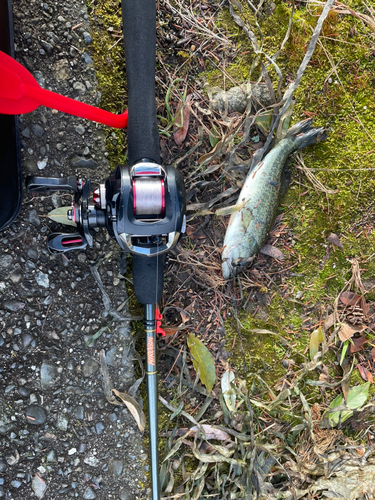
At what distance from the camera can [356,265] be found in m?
2.19

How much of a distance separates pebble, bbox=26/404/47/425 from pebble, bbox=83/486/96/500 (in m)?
0.44

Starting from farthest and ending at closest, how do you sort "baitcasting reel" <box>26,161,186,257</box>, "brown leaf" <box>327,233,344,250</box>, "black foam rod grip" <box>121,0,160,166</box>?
"brown leaf" <box>327,233,344,250</box> → "black foam rod grip" <box>121,0,160,166</box> → "baitcasting reel" <box>26,161,186,257</box>

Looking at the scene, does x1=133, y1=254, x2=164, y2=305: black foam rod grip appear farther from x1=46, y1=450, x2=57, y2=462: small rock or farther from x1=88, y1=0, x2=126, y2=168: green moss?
x1=46, y1=450, x2=57, y2=462: small rock

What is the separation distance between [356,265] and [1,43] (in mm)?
2200

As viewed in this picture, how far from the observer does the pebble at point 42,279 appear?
1.89m

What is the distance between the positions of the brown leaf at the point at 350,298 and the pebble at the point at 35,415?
1.80m

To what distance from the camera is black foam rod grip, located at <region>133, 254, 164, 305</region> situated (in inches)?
62.8

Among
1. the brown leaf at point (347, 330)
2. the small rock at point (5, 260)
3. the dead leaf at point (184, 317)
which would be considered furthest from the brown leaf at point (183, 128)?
the brown leaf at point (347, 330)

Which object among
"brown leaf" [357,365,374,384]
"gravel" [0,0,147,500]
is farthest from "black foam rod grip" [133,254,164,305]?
"brown leaf" [357,365,374,384]

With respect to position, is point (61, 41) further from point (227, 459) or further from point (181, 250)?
point (227, 459)

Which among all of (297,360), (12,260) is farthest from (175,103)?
(297,360)

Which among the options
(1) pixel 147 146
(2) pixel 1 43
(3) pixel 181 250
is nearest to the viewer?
(1) pixel 147 146

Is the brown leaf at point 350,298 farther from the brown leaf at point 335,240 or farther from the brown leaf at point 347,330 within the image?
the brown leaf at point 335,240

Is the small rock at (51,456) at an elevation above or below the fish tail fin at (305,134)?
below
